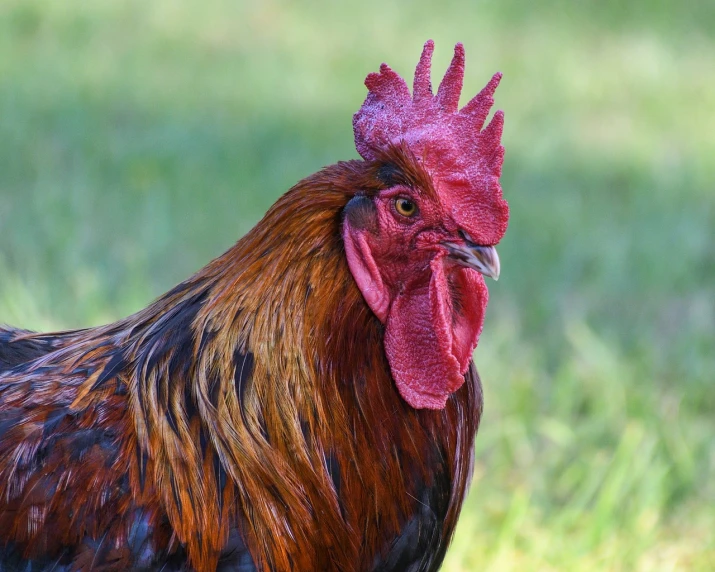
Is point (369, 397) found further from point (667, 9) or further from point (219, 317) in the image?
point (667, 9)

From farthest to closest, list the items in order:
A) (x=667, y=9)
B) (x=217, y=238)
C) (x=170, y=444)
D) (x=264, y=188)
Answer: (x=667, y=9) → (x=264, y=188) → (x=217, y=238) → (x=170, y=444)

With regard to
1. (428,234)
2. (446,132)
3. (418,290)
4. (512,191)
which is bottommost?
(418,290)

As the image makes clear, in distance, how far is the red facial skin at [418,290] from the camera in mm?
2496

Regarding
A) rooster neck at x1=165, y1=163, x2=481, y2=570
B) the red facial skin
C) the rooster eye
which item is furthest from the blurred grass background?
the rooster eye

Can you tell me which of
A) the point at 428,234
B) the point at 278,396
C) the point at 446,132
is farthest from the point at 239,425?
the point at 446,132

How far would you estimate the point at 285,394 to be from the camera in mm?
Answer: 2520

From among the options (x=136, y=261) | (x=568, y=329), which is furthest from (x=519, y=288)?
(x=136, y=261)

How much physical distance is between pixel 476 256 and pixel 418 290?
184 millimetres

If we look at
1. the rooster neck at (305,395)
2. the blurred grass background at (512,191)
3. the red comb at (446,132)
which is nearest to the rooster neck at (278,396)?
the rooster neck at (305,395)

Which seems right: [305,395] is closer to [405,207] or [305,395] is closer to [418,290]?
[418,290]

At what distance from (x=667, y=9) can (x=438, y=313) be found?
1170 centimetres

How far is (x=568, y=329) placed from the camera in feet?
19.1

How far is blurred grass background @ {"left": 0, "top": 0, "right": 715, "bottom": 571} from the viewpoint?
4.46 metres

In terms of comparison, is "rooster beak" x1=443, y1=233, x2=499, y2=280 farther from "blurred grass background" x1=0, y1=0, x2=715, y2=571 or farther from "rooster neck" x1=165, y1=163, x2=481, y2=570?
"blurred grass background" x1=0, y1=0, x2=715, y2=571
